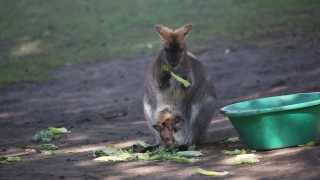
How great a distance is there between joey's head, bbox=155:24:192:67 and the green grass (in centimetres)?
822

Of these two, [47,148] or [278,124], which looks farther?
[47,148]

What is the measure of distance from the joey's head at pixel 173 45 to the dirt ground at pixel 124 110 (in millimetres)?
862

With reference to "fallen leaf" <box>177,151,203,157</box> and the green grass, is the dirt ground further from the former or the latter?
the green grass

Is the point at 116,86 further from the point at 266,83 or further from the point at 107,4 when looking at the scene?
the point at 107,4

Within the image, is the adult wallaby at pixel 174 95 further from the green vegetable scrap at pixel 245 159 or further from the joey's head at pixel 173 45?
the green vegetable scrap at pixel 245 159

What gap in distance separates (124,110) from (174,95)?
13.9 ft

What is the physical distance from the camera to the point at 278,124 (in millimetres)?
6742

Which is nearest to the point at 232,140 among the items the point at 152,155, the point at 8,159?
the point at 152,155

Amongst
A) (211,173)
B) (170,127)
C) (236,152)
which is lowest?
(211,173)

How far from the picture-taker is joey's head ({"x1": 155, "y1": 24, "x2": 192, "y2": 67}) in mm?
7344

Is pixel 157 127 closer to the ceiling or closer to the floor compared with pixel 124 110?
closer to the floor

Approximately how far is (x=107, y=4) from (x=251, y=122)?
1402cm

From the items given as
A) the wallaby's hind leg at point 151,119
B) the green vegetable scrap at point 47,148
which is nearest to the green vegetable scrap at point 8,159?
the green vegetable scrap at point 47,148

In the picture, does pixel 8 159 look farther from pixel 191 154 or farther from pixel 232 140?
pixel 232 140
